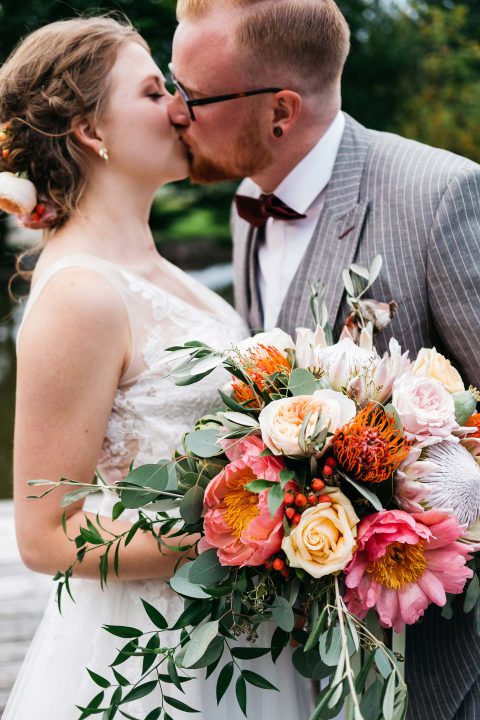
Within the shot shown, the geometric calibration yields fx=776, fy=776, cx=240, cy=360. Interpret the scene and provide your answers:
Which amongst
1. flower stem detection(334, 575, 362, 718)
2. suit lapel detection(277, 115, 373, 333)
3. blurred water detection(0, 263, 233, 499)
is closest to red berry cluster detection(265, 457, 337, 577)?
flower stem detection(334, 575, 362, 718)

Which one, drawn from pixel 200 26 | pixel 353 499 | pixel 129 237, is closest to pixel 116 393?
pixel 129 237

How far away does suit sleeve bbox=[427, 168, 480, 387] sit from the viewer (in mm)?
1822

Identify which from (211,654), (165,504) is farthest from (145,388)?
(211,654)

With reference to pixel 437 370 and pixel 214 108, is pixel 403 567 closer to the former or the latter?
pixel 437 370

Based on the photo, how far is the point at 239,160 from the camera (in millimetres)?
2350

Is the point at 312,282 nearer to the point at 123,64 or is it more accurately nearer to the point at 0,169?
the point at 123,64

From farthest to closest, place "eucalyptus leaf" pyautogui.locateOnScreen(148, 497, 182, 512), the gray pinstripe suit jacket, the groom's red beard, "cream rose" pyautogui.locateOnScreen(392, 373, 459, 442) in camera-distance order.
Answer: the groom's red beard < the gray pinstripe suit jacket < "eucalyptus leaf" pyautogui.locateOnScreen(148, 497, 182, 512) < "cream rose" pyautogui.locateOnScreen(392, 373, 459, 442)

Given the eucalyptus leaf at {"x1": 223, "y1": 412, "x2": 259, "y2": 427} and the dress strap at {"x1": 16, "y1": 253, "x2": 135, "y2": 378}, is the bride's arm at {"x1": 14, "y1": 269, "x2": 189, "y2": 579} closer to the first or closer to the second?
the dress strap at {"x1": 16, "y1": 253, "x2": 135, "y2": 378}

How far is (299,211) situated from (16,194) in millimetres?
807

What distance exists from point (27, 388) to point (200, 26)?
1184 millimetres

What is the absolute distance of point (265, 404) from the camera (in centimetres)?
145

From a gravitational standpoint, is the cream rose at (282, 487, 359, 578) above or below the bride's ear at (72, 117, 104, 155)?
below

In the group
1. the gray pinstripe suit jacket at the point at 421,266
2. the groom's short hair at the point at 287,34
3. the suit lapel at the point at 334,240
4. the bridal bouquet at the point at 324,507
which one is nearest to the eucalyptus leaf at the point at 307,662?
the bridal bouquet at the point at 324,507

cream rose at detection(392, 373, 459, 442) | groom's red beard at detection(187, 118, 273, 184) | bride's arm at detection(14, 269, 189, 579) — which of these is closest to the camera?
cream rose at detection(392, 373, 459, 442)
